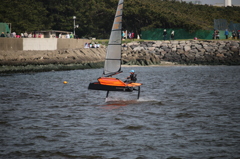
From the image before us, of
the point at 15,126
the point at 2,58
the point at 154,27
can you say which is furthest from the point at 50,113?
the point at 154,27

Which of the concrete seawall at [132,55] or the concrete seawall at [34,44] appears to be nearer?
the concrete seawall at [34,44]

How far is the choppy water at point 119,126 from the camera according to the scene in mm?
13883

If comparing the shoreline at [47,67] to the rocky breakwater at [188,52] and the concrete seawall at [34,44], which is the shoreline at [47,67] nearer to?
the concrete seawall at [34,44]

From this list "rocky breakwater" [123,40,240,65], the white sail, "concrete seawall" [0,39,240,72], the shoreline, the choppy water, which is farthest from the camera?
"rocky breakwater" [123,40,240,65]

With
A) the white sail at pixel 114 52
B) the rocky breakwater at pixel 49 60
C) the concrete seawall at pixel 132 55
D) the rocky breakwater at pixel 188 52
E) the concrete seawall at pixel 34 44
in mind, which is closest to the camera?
the white sail at pixel 114 52

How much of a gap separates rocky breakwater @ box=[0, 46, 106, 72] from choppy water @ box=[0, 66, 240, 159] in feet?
67.0

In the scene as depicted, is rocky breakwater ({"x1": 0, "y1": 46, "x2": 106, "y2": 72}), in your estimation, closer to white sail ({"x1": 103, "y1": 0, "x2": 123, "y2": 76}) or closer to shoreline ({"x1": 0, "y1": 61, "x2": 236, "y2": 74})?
shoreline ({"x1": 0, "y1": 61, "x2": 236, "y2": 74})

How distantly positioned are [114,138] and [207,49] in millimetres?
61246

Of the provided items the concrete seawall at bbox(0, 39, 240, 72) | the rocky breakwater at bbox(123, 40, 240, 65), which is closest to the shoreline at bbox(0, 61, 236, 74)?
the concrete seawall at bbox(0, 39, 240, 72)

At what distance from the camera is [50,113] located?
2117cm

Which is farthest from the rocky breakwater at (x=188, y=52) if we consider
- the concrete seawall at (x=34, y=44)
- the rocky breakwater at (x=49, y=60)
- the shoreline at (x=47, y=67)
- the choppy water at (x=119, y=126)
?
the choppy water at (x=119, y=126)

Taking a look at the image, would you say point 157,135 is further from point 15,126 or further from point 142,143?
point 15,126

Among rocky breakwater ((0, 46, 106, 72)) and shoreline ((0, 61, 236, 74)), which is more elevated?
rocky breakwater ((0, 46, 106, 72))

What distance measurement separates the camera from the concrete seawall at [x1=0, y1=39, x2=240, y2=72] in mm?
51528
